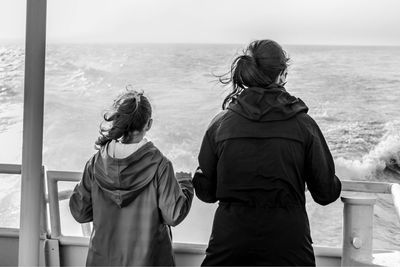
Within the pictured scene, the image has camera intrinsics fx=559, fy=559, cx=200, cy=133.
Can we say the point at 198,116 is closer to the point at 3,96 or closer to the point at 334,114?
the point at 334,114

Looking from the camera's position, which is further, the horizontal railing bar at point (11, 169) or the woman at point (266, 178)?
the horizontal railing bar at point (11, 169)

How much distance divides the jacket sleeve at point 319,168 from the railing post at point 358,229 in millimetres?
391

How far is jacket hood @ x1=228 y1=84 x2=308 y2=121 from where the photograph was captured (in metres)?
1.40

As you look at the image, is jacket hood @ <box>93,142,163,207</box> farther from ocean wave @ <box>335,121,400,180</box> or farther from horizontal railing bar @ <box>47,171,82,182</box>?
ocean wave @ <box>335,121,400,180</box>

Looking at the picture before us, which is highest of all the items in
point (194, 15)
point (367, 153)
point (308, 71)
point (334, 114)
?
point (194, 15)

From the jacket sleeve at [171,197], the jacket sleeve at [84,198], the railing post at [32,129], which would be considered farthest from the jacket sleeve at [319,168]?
the railing post at [32,129]

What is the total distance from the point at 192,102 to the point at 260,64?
4.57m

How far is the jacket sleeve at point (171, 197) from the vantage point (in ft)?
5.17

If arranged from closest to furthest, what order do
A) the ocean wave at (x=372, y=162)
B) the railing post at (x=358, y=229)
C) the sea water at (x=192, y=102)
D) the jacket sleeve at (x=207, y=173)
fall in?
the jacket sleeve at (x=207, y=173)
the railing post at (x=358, y=229)
the sea water at (x=192, y=102)
the ocean wave at (x=372, y=162)

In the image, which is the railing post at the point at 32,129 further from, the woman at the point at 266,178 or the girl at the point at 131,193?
the woman at the point at 266,178

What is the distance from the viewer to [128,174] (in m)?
1.59

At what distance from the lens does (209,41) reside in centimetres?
713

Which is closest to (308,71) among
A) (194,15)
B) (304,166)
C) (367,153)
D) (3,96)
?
(367,153)

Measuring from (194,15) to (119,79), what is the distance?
5.19 ft
